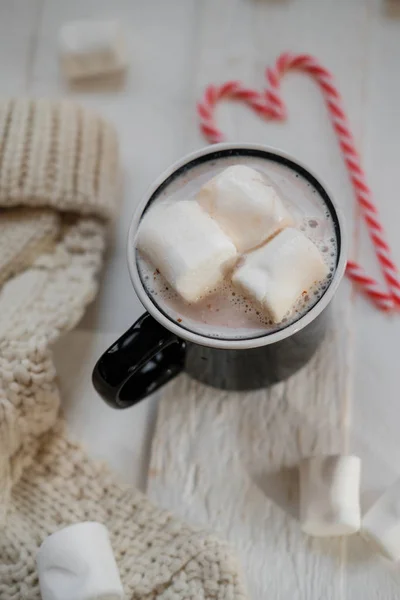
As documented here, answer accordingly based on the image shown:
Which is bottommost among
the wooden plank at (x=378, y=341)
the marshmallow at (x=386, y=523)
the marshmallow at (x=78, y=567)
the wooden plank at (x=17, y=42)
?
the marshmallow at (x=78, y=567)

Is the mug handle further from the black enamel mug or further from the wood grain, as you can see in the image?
the wood grain

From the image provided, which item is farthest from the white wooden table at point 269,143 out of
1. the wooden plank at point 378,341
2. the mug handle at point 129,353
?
the mug handle at point 129,353

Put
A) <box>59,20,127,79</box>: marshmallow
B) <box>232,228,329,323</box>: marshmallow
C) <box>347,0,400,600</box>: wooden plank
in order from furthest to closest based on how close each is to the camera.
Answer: <box>59,20,127,79</box>: marshmallow, <box>347,0,400,600</box>: wooden plank, <box>232,228,329,323</box>: marshmallow

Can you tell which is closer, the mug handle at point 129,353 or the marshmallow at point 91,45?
the mug handle at point 129,353

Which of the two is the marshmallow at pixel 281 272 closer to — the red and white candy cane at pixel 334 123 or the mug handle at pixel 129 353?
the mug handle at pixel 129 353


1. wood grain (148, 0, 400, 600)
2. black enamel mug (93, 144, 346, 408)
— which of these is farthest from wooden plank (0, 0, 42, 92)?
black enamel mug (93, 144, 346, 408)

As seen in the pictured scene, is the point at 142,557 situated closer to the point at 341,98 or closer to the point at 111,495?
the point at 111,495

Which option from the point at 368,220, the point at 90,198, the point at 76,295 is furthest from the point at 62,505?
the point at 368,220
